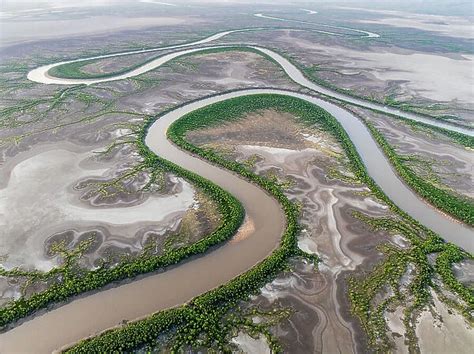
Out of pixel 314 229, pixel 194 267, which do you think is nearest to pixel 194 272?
pixel 194 267

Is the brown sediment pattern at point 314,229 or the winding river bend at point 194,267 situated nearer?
the winding river bend at point 194,267

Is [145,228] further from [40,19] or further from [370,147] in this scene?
[40,19]

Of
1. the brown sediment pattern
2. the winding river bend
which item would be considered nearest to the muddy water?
the winding river bend

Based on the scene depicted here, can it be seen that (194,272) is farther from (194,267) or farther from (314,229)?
(314,229)

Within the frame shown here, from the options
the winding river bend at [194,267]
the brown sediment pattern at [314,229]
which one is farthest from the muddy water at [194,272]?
the brown sediment pattern at [314,229]

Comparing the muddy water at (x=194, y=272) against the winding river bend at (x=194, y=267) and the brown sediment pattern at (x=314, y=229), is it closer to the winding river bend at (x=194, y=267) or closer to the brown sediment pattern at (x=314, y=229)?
the winding river bend at (x=194, y=267)

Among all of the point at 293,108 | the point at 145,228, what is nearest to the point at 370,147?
the point at 293,108

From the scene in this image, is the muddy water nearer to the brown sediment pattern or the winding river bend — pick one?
the winding river bend
